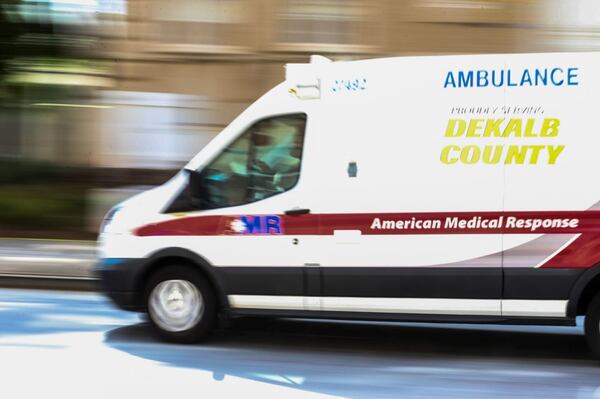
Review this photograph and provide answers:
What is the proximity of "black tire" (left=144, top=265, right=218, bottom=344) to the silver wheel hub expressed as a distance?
13 millimetres

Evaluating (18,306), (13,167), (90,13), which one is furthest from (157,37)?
(18,306)

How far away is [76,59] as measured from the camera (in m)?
14.6

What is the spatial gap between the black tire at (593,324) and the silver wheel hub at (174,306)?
2.96 metres

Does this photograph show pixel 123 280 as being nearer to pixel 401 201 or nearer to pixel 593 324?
pixel 401 201

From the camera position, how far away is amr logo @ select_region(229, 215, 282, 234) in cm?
591

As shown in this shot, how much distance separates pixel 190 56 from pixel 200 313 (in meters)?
7.79

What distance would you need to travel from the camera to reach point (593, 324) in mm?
5625

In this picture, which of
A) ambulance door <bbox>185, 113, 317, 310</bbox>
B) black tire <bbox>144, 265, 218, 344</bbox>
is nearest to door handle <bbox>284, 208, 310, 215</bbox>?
ambulance door <bbox>185, 113, 317, 310</bbox>

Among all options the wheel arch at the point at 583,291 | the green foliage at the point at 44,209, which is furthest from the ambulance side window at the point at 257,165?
the green foliage at the point at 44,209

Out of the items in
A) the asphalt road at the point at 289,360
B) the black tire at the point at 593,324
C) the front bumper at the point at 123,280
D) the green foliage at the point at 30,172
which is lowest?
the asphalt road at the point at 289,360

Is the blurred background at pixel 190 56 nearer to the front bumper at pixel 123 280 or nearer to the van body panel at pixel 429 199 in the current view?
the front bumper at pixel 123 280

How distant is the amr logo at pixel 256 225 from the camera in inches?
233

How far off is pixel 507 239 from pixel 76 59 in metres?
11.1

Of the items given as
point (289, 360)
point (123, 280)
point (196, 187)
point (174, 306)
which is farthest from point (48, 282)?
point (289, 360)
